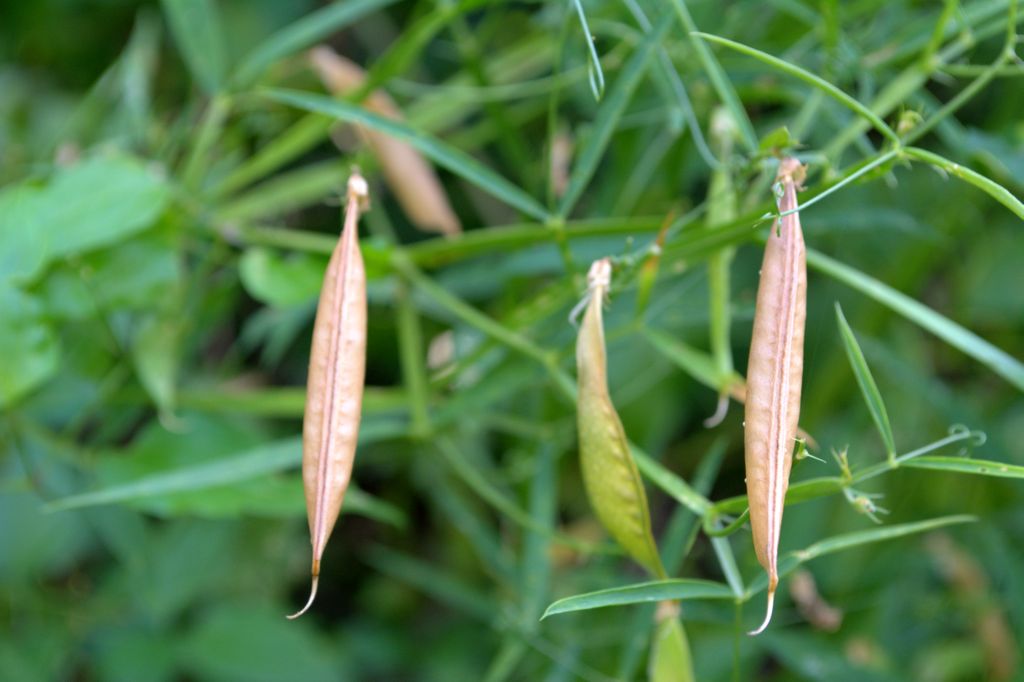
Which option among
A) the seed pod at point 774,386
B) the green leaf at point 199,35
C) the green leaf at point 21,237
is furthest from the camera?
the green leaf at point 199,35

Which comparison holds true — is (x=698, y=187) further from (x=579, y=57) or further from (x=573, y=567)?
(x=573, y=567)

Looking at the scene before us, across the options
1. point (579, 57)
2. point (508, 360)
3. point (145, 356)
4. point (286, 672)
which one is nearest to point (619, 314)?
point (508, 360)

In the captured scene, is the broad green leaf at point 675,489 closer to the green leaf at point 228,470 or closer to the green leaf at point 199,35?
the green leaf at point 228,470

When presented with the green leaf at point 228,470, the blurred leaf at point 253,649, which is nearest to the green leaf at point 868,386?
the green leaf at point 228,470

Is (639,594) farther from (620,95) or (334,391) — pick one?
(620,95)

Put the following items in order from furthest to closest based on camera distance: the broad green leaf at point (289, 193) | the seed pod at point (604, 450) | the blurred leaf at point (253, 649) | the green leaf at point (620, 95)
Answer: the blurred leaf at point (253, 649), the broad green leaf at point (289, 193), the green leaf at point (620, 95), the seed pod at point (604, 450)

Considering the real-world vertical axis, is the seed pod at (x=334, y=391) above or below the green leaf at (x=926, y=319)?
above
